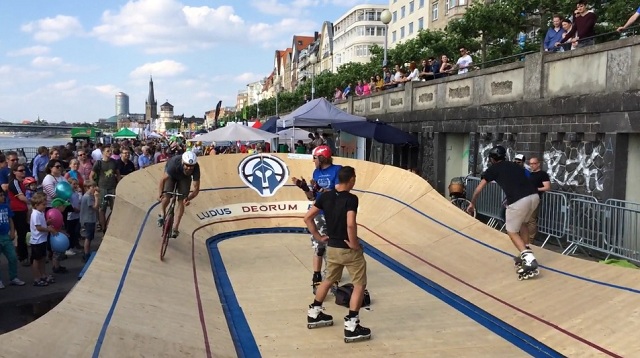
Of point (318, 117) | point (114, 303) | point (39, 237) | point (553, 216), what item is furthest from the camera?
point (318, 117)

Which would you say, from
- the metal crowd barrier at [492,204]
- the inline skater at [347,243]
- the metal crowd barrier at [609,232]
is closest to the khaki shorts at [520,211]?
the metal crowd barrier at [609,232]

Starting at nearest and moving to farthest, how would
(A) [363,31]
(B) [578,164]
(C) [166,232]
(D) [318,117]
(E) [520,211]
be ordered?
(E) [520,211] → (C) [166,232] → (B) [578,164] → (D) [318,117] → (A) [363,31]

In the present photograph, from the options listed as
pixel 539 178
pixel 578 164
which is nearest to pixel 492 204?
pixel 578 164

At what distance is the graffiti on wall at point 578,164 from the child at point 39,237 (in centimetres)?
941

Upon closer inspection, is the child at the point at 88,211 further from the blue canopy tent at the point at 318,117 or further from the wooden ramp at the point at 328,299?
the blue canopy tent at the point at 318,117

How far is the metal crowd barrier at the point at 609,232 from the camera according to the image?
7.75 metres

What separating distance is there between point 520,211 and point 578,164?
13.4 ft

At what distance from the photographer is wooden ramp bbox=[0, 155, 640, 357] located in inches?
187

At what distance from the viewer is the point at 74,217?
371 inches

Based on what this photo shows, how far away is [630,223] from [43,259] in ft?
29.2

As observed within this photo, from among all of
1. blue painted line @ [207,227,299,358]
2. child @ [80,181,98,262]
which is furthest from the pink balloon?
blue painted line @ [207,227,299,358]

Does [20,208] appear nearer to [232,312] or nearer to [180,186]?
[180,186]

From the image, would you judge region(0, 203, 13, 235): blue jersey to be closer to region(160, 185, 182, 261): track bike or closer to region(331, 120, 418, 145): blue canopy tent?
region(160, 185, 182, 261): track bike

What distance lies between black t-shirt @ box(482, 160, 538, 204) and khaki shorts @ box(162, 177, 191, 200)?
4.61 metres
